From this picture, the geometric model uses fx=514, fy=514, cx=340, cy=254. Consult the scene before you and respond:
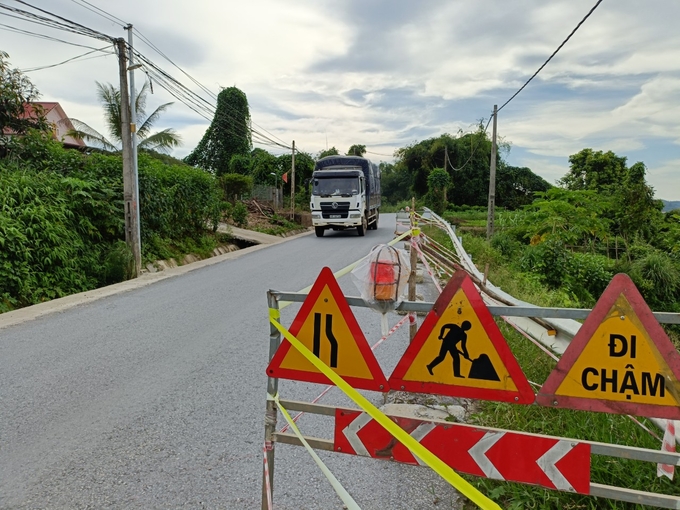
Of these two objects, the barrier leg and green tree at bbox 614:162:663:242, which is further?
green tree at bbox 614:162:663:242

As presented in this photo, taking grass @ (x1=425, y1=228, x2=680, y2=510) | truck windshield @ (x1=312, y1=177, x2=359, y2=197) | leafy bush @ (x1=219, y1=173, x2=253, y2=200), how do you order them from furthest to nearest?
1. leafy bush @ (x1=219, y1=173, x2=253, y2=200)
2. truck windshield @ (x1=312, y1=177, x2=359, y2=197)
3. grass @ (x1=425, y1=228, x2=680, y2=510)

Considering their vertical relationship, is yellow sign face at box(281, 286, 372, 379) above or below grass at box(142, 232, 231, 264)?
above

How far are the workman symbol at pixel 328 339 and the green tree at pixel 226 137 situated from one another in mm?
42446

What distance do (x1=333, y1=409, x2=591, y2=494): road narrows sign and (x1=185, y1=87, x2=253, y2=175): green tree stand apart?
42.7 metres

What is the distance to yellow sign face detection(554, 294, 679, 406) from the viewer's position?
6.81ft

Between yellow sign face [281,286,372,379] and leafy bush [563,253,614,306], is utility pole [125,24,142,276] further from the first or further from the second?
leafy bush [563,253,614,306]

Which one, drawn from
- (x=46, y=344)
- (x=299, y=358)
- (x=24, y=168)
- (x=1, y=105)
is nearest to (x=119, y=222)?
(x=24, y=168)

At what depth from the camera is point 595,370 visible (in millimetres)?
2145

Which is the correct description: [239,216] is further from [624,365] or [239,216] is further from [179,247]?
[624,365]

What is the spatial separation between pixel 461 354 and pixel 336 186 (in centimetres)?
2035

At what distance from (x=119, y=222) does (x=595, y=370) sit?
41.4 feet

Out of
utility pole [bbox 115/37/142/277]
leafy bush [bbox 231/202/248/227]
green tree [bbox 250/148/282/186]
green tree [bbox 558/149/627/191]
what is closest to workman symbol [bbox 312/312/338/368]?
utility pole [bbox 115/37/142/277]

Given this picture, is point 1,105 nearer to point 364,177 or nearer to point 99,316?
point 99,316

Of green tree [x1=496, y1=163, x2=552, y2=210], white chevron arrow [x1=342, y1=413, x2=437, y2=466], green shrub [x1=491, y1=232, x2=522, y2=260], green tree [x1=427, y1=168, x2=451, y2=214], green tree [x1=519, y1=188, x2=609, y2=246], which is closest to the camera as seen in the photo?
white chevron arrow [x1=342, y1=413, x2=437, y2=466]
